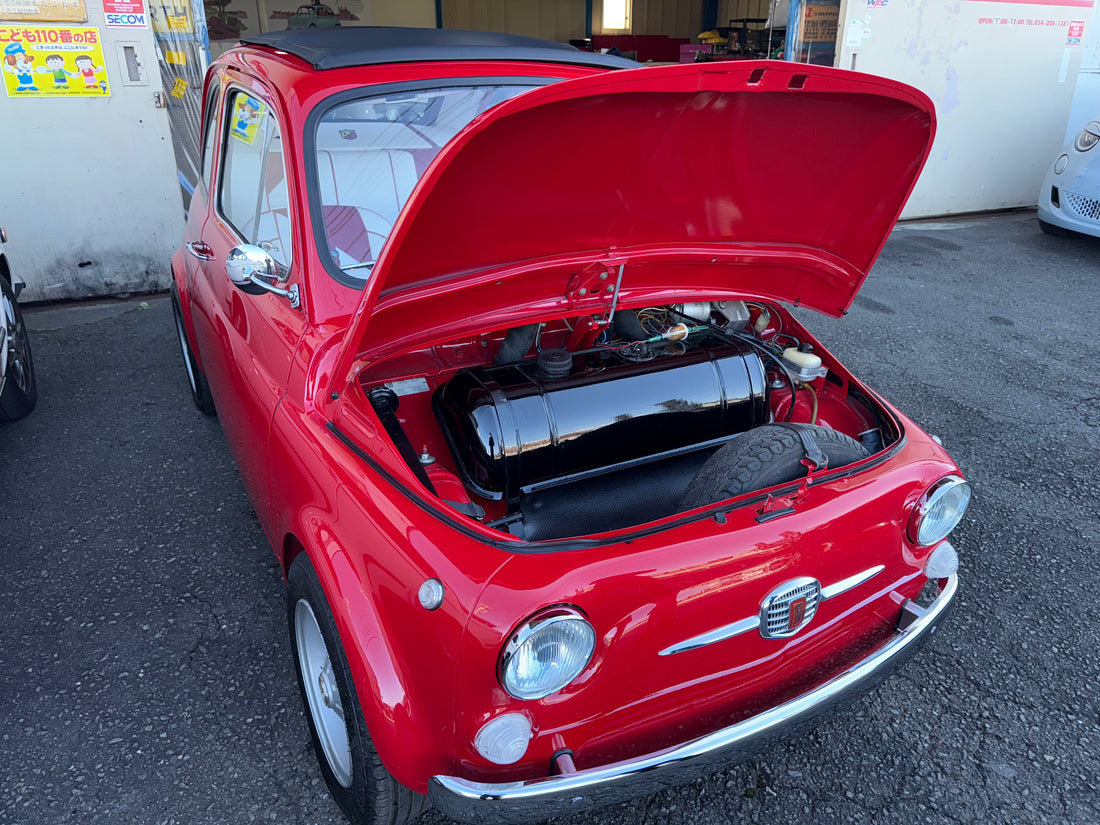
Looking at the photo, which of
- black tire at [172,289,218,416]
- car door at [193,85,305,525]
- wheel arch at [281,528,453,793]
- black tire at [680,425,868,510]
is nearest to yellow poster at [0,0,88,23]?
black tire at [172,289,218,416]

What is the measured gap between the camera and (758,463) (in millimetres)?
1794

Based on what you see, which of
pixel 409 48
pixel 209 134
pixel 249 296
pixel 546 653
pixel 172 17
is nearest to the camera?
pixel 546 653

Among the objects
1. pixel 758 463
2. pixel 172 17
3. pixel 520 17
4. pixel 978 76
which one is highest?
pixel 520 17

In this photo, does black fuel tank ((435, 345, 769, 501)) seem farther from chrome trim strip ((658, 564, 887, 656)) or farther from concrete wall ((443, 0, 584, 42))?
concrete wall ((443, 0, 584, 42))

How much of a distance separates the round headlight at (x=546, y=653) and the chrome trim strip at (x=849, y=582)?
61cm

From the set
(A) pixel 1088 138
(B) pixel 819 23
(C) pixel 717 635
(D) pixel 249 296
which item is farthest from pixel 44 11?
(A) pixel 1088 138

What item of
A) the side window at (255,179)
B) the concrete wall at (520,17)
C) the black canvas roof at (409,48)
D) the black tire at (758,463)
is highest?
the concrete wall at (520,17)

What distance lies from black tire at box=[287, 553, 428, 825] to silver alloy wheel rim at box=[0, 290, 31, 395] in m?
2.58

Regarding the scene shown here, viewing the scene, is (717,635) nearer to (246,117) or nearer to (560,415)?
(560,415)

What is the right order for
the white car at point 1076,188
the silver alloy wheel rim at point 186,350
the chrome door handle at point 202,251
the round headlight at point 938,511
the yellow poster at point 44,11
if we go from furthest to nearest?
the white car at point 1076,188
the yellow poster at point 44,11
the silver alloy wheel rim at point 186,350
the chrome door handle at point 202,251
the round headlight at point 938,511

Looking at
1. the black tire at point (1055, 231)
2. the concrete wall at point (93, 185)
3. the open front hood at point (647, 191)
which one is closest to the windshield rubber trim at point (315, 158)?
the open front hood at point (647, 191)

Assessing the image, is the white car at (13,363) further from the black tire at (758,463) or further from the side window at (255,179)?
the black tire at (758,463)

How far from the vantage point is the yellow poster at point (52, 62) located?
15.6 feet

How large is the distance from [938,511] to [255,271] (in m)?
1.86
